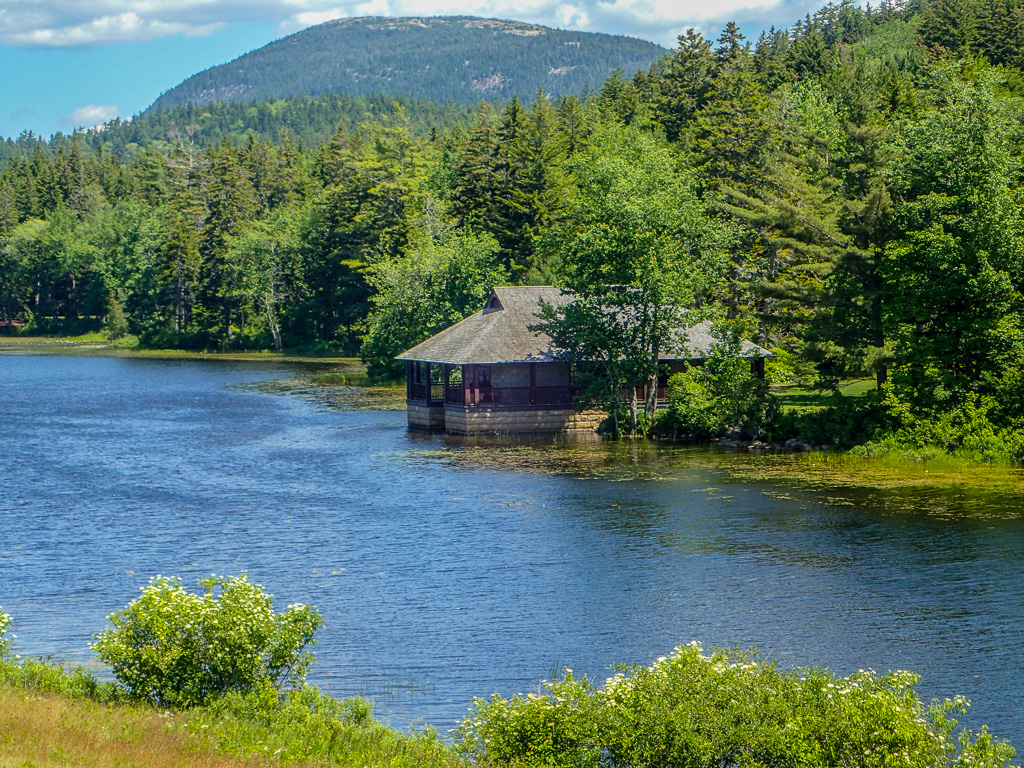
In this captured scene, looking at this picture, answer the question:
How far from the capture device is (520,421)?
49.6 meters

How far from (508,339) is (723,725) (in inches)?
1476

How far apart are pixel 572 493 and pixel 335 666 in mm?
16717

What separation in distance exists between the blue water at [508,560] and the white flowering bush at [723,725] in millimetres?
3591

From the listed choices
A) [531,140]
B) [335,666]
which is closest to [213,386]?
[531,140]

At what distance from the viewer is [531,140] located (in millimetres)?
85875

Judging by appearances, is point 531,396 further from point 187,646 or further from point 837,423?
point 187,646

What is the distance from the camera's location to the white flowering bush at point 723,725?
1285cm

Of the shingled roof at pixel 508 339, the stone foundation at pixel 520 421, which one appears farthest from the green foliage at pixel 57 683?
the stone foundation at pixel 520 421

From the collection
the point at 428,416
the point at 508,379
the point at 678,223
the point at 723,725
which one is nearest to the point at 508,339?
the point at 508,379

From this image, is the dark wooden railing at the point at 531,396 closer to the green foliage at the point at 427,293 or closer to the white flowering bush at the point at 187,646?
the green foliage at the point at 427,293

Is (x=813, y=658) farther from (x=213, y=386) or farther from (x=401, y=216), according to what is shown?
(x=401, y=216)

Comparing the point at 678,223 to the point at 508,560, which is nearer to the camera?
the point at 508,560

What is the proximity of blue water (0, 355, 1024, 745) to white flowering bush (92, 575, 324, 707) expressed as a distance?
2806mm

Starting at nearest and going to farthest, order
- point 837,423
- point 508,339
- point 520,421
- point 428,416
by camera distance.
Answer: point 837,423 → point 520,421 → point 508,339 → point 428,416
